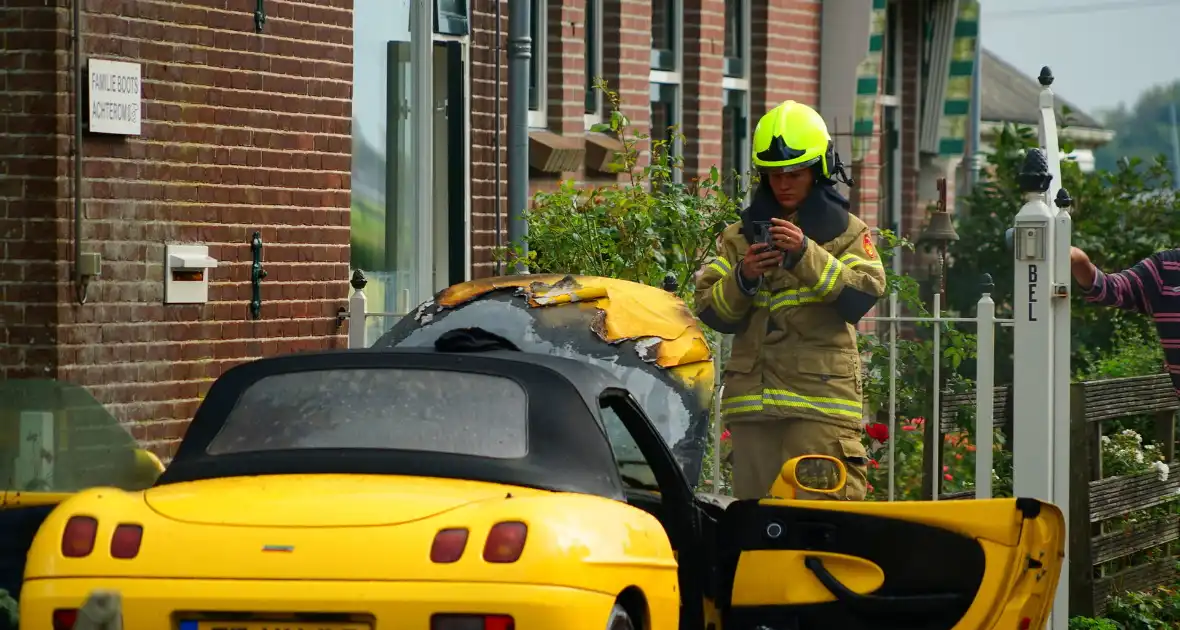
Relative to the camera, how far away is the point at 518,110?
1225 centimetres

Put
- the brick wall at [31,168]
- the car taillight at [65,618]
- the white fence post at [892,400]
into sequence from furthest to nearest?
1. the brick wall at [31,168]
2. the white fence post at [892,400]
3. the car taillight at [65,618]

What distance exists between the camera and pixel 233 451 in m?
5.61

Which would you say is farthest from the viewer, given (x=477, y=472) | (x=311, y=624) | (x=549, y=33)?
(x=549, y=33)

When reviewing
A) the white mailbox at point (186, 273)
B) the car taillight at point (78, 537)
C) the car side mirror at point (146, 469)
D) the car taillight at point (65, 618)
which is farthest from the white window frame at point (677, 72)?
the car taillight at point (65, 618)

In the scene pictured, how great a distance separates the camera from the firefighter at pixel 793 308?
7223 millimetres

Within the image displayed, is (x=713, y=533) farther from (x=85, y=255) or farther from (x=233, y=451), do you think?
(x=85, y=255)

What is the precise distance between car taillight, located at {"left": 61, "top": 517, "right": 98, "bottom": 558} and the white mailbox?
16.8 ft

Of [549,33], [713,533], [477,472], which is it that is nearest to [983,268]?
[549,33]

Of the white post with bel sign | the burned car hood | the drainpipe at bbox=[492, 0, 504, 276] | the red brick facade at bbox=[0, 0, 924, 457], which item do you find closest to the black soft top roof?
→ the burned car hood

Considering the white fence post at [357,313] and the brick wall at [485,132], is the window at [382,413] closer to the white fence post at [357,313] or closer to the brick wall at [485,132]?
the white fence post at [357,313]

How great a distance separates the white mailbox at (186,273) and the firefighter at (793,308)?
3547mm

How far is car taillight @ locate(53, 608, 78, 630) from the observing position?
497 centimetres

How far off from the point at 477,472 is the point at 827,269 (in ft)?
7.19

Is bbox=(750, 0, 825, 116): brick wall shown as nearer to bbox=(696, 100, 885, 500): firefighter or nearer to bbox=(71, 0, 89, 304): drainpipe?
bbox=(71, 0, 89, 304): drainpipe
